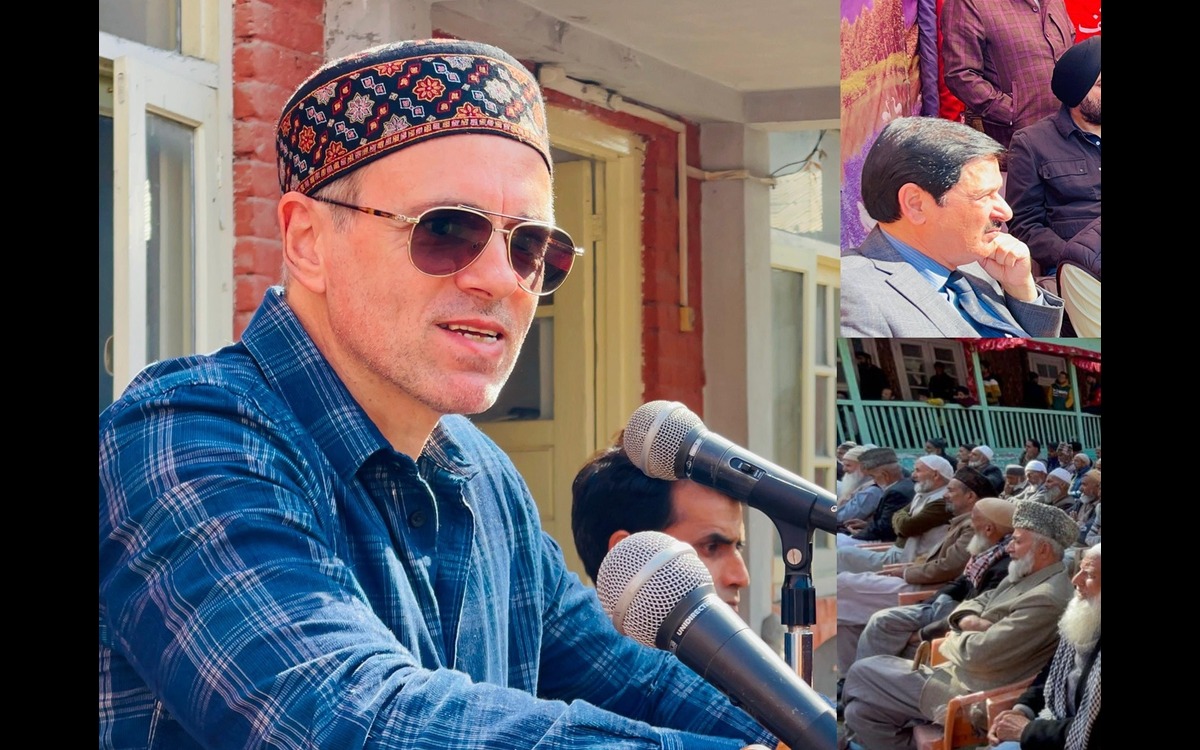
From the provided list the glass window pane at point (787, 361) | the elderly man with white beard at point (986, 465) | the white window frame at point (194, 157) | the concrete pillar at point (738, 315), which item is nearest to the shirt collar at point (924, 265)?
the elderly man with white beard at point (986, 465)

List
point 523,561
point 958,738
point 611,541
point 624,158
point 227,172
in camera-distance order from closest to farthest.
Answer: point 958,738 → point 523,561 → point 611,541 → point 227,172 → point 624,158

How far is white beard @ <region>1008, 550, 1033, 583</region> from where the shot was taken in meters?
1.62

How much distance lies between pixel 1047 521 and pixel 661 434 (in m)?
0.49

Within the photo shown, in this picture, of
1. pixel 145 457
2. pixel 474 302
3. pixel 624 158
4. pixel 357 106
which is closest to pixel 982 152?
pixel 474 302

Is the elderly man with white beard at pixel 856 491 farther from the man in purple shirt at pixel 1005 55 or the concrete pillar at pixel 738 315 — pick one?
the concrete pillar at pixel 738 315

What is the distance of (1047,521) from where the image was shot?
5.29 feet

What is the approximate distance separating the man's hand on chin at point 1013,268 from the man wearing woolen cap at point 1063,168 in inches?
0.5

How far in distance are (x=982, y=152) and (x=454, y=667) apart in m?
0.90

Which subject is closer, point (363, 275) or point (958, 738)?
point (958, 738)

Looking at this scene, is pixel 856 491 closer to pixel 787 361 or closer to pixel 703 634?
pixel 703 634

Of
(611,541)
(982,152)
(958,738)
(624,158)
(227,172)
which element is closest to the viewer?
(958,738)
